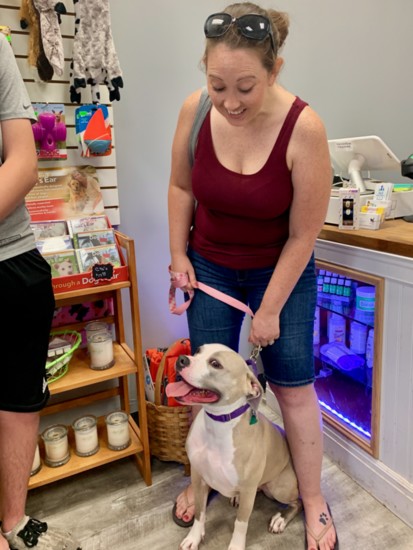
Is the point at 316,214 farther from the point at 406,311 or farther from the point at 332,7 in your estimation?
the point at 332,7

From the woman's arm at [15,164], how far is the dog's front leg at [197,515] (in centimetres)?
96

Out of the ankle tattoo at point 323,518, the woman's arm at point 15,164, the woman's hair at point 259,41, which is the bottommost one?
the ankle tattoo at point 323,518

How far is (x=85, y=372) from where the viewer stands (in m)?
1.74

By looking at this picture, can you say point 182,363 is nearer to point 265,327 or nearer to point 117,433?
point 265,327

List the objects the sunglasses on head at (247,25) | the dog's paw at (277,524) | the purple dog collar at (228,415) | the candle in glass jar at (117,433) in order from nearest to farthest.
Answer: the sunglasses on head at (247,25) < the purple dog collar at (228,415) < the dog's paw at (277,524) < the candle in glass jar at (117,433)

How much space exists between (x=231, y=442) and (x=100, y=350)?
622 millimetres

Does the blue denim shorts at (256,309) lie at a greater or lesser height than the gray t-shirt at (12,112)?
lesser

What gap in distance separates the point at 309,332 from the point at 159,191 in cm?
100

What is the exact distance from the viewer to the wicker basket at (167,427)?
6.09 ft

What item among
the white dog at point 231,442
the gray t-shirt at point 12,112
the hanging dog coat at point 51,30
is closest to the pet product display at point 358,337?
the white dog at point 231,442

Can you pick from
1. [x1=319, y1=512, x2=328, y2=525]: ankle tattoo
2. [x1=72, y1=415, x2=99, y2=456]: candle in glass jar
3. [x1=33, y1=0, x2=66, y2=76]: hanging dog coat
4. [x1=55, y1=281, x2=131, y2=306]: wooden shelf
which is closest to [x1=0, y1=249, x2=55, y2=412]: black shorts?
[x1=55, y1=281, x2=131, y2=306]: wooden shelf

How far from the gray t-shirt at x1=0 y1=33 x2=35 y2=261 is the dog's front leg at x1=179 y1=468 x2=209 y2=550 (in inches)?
34.0

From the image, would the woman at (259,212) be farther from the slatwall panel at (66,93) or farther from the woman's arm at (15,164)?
the slatwall panel at (66,93)

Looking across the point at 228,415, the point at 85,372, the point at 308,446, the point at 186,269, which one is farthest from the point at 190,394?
the point at 85,372
